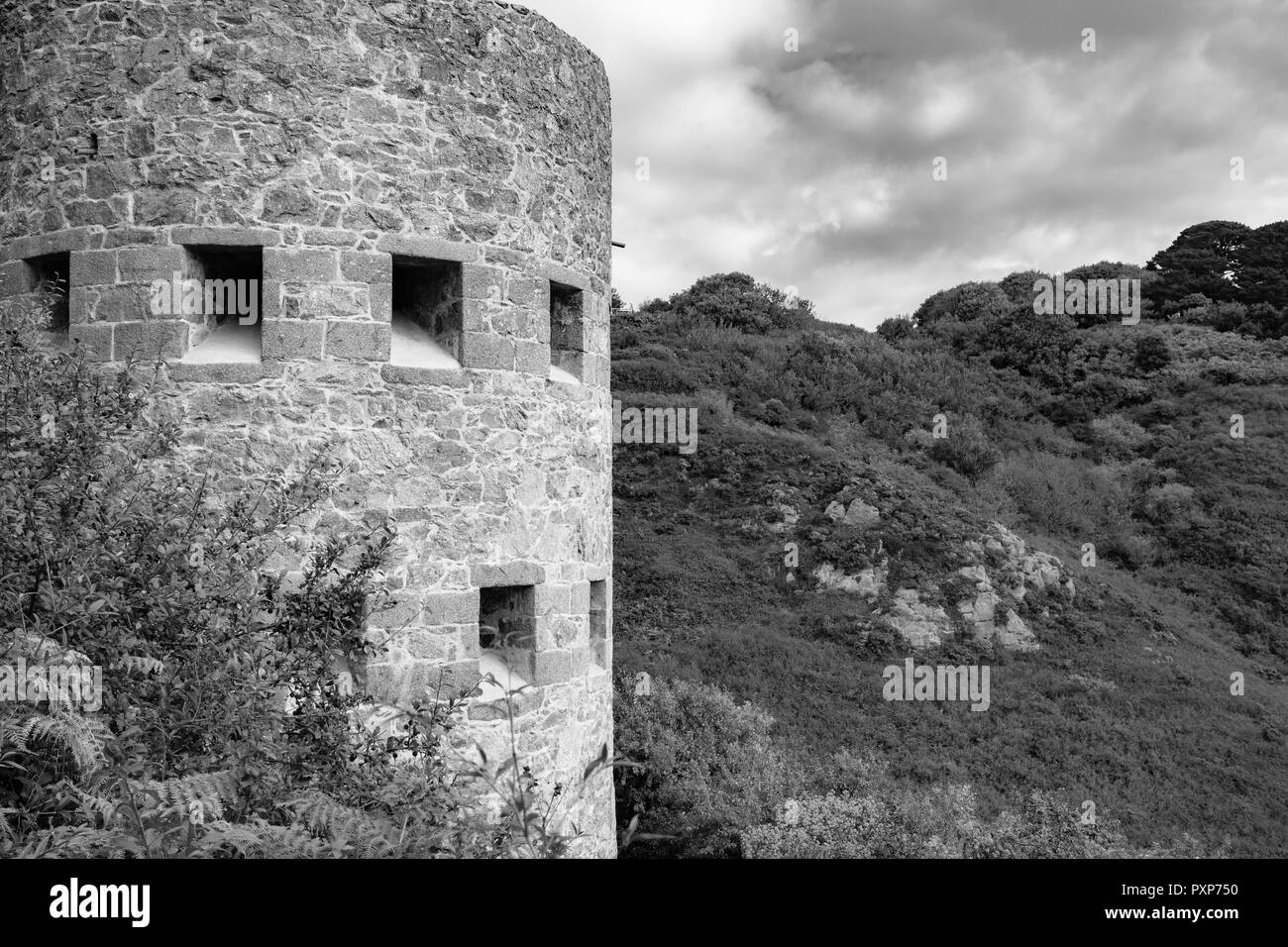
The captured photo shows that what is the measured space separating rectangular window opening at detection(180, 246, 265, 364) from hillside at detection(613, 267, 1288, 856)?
24.7ft

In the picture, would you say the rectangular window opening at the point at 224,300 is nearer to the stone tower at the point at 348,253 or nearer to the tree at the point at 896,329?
the stone tower at the point at 348,253

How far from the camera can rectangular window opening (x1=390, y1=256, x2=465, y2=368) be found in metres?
8.81

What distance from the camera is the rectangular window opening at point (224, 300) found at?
8328mm

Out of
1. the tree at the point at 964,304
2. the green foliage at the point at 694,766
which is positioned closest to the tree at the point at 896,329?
the tree at the point at 964,304

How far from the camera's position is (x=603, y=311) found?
10484mm

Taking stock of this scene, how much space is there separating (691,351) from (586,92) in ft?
72.4

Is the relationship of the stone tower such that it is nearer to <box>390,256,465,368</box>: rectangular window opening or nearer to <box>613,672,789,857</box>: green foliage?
<box>390,256,465,368</box>: rectangular window opening

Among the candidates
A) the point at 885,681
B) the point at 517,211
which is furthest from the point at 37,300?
the point at 885,681

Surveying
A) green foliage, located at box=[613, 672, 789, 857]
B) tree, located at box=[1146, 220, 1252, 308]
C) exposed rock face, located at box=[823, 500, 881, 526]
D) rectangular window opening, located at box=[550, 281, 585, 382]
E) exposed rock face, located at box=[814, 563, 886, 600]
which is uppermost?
tree, located at box=[1146, 220, 1252, 308]

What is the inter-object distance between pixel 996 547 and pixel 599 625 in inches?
477

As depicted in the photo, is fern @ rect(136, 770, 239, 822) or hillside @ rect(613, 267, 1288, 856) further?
hillside @ rect(613, 267, 1288, 856)

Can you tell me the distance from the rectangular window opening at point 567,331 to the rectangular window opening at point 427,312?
4.01 feet

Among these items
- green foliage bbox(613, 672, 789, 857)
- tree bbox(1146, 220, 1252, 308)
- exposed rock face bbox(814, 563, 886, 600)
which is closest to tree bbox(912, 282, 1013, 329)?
tree bbox(1146, 220, 1252, 308)
